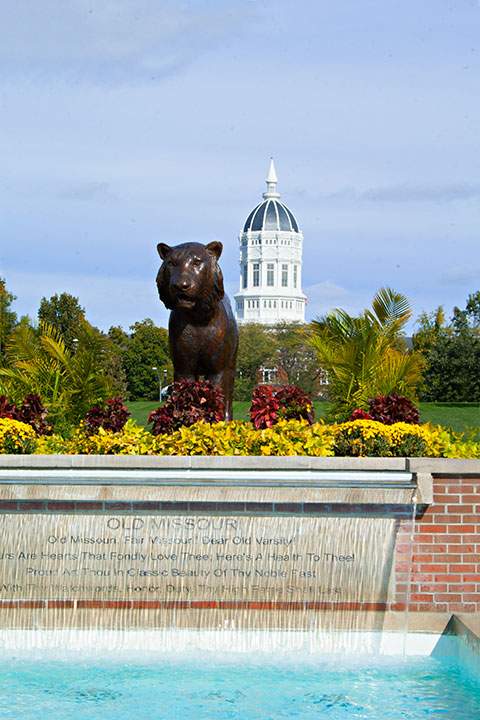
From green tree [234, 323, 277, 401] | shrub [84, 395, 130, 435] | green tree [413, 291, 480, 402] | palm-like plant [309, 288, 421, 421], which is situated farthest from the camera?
green tree [234, 323, 277, 401]

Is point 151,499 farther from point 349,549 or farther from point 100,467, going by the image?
point 349,549

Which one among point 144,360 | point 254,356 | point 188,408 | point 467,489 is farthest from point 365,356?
point 144,360

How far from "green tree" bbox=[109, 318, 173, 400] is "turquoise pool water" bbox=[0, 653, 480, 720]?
197 ft

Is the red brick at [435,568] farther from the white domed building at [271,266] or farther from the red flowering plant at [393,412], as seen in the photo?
the white domed building at [271,266]

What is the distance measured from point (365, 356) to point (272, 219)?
16777cm

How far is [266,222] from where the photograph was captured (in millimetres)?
176250

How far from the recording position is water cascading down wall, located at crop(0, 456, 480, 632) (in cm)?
629

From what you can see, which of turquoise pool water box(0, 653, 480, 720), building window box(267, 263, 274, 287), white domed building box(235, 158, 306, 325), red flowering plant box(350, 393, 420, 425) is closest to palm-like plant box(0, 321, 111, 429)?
red flowering plant box(350, 393, 420, 425)

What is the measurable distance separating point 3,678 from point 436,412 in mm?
20430

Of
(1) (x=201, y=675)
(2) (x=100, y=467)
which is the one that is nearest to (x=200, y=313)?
(2) (x=100, y=467)

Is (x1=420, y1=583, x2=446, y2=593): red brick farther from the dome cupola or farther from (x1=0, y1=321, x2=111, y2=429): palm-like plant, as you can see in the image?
the dome cupola

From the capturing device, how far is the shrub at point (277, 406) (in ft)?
26.8

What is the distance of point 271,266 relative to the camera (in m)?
174

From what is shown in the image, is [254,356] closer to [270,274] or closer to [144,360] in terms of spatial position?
[144,360]
